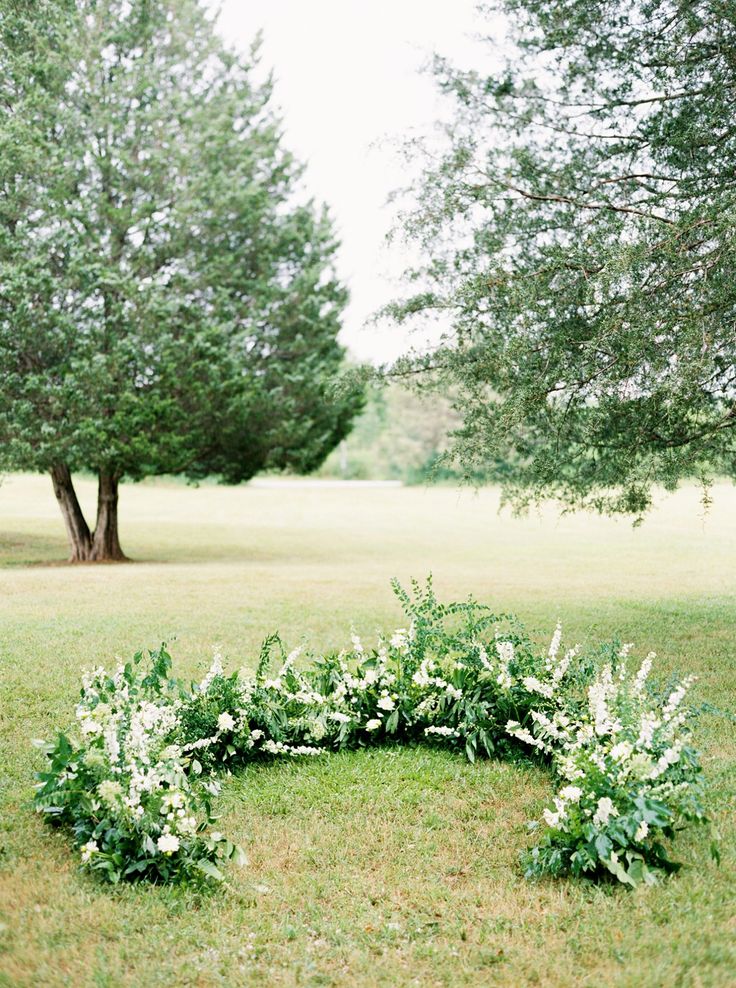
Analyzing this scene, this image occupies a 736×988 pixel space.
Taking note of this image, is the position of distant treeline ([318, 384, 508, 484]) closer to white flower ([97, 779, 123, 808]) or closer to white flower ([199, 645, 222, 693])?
white flower ([199, 645, 222, 693])

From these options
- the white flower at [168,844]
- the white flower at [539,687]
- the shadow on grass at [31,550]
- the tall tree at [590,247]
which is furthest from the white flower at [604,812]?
the shadow on grass at [31,550]

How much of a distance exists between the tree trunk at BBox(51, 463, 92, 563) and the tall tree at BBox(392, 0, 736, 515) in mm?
13295

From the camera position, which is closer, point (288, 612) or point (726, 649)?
point (726, 649)

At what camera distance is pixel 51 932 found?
159 inches

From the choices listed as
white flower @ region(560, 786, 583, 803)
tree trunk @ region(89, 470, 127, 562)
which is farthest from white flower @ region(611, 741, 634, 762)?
tree trunk @ region(89, 470, 127, 562)

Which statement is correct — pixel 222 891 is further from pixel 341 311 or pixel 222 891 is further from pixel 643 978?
pixel 341 311

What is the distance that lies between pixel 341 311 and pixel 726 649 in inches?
563

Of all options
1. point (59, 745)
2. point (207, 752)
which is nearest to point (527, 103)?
point (207, 752)

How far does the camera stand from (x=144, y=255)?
19438mm

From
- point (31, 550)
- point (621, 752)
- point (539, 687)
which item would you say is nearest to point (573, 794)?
point (621, 752)

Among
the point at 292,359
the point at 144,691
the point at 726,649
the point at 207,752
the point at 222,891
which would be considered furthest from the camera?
the point at 292,359

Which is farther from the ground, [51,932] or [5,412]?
[5,412]

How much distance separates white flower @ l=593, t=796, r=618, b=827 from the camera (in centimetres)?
450

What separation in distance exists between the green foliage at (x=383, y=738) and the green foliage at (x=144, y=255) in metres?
13.2
